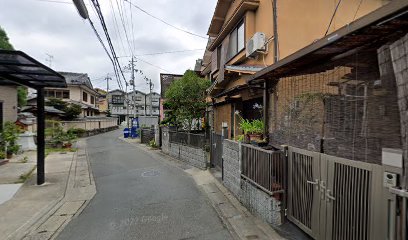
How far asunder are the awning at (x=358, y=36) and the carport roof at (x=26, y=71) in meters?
6.06

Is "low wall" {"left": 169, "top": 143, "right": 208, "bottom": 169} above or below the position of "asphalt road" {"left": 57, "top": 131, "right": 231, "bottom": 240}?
above

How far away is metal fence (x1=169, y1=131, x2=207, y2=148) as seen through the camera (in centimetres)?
1145

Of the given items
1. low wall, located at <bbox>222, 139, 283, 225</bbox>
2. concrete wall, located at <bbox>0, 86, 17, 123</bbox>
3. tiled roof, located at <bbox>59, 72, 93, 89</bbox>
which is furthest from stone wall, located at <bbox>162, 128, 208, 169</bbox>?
tiled roof, located at <bbox>59, 72, 93, 89</bbox>

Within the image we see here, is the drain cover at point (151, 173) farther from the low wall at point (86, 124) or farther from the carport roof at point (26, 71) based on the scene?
the low wall at point (86, 124)

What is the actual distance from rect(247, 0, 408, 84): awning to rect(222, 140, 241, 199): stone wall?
3182mm

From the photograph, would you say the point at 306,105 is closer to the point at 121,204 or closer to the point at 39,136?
the point at 121,204

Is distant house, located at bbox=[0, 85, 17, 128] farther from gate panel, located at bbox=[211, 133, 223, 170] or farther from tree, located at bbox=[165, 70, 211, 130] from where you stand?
gate panel, located at bbox=[211, 133, 223, 170]

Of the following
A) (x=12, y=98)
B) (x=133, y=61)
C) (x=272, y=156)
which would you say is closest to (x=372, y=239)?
(x=272, y=156)

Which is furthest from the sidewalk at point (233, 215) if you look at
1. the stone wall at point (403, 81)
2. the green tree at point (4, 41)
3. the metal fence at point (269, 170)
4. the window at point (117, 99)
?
the window at point (117, 99)

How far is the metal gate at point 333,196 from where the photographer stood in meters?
2.93

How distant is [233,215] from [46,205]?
490 centimetres

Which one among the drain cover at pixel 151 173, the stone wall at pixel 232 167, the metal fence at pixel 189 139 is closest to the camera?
the stone wall at pixel 232 167

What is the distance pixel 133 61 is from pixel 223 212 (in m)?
33.9

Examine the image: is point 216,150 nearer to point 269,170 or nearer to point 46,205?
point 269,170
